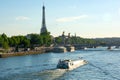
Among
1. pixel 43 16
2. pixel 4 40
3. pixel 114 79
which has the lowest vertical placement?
pixel 114 79

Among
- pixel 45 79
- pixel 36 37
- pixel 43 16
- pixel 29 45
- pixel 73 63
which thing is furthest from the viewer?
pixel 43 16

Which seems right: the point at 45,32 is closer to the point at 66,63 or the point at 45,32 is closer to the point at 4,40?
the point at 4,40

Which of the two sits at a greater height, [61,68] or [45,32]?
[45,32]

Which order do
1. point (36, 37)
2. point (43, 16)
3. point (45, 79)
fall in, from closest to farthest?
point (45, 79) → point (36, 37) → point (43, 16)

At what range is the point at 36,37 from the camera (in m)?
132

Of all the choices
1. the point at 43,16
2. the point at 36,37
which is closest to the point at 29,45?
the point at 36,37

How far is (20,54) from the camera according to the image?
4072 inches

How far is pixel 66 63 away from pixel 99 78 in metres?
11.8

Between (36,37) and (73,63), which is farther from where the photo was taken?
(36,37)

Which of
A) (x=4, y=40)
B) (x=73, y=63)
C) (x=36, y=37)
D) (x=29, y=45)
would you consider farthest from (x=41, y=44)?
(x=73, y=63)

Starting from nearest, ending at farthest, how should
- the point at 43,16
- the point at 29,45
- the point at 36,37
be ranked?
the point at 29,45
the point at 36,37
the point at 43,16

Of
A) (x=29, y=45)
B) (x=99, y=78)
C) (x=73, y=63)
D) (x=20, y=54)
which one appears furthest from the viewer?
(x=29, y=45)

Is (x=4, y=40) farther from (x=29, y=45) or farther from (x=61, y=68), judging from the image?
(x=61, y=68)

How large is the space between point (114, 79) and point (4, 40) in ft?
204
